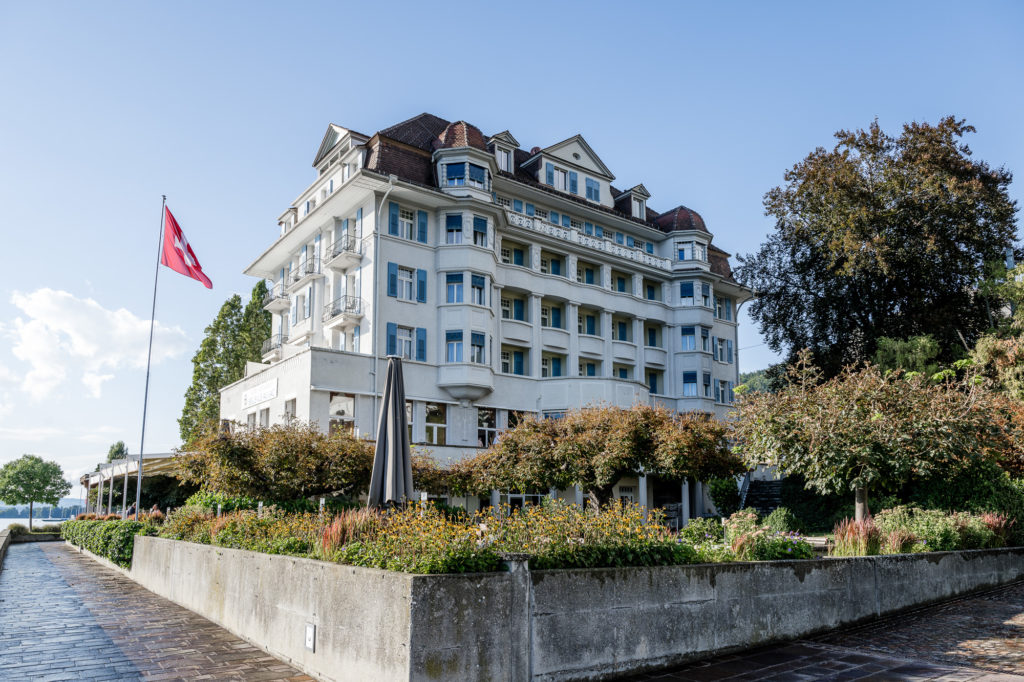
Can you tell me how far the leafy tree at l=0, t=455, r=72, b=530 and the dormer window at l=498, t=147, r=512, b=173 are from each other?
49.8 metres

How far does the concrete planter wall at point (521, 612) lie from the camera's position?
21.6 ft

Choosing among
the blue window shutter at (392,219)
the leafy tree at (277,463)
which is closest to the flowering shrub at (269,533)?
the leafy tree at (277,463)

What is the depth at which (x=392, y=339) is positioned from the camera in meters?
31.1

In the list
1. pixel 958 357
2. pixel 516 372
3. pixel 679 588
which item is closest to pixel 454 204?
pixel 516 372

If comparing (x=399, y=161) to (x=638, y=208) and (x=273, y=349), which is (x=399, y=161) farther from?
(x=638, y=208)

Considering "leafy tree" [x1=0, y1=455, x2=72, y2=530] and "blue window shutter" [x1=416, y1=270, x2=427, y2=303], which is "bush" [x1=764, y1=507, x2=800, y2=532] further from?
"leafy tree" [x1=0, y1=455, x2=72, y2=530]

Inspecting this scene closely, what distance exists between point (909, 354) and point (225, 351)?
40.8 meters

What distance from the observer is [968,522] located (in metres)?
15.9

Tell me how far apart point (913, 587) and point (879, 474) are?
4127 mm

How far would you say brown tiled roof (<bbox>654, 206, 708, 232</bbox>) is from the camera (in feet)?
146

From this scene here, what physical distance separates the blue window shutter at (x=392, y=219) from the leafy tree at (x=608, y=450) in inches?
446

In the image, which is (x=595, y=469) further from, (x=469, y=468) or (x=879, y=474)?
(x=879, y=474)

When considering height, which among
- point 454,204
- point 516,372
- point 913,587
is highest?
point 454,204

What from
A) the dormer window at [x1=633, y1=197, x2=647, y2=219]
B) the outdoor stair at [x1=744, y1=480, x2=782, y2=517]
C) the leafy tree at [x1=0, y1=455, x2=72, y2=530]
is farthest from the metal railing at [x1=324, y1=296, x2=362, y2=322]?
the leafy tree at [x1=0, y1=455, x2=72, y2=530]
